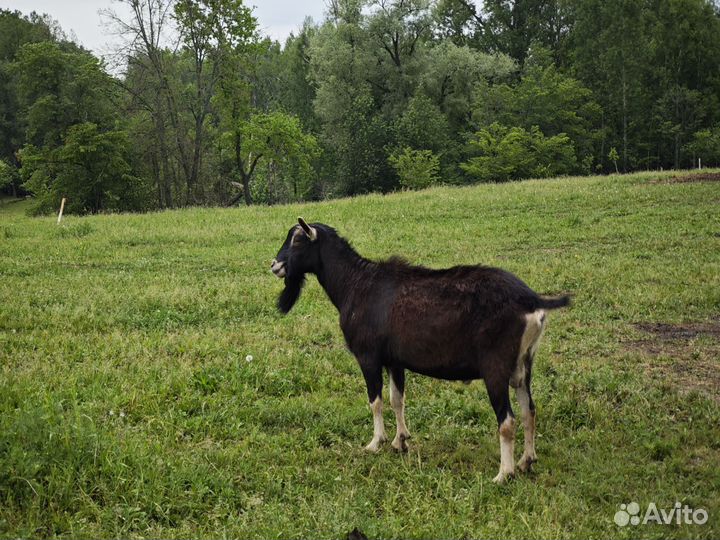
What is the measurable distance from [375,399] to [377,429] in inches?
11.8

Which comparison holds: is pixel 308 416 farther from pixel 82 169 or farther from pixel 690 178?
pixel 82 169

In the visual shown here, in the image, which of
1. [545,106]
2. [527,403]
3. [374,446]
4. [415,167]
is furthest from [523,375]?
[545,106]

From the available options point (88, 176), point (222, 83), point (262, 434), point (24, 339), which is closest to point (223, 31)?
point (222, 83)

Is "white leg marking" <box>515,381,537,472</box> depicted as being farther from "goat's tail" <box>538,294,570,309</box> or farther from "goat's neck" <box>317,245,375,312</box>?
"goat's neck" <box>317,245,375,312</box>

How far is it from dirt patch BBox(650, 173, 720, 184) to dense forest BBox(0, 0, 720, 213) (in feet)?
71.7

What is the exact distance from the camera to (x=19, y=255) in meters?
18.3

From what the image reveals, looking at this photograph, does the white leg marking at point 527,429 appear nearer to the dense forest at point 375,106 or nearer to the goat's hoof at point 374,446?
the goat's hoof at point 374,446

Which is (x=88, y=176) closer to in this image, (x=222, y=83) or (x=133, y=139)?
(x=133, y=139)

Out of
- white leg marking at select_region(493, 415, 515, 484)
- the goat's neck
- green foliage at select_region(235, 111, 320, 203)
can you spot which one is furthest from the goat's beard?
green foliage at select_region(235, 111, 320, 203)

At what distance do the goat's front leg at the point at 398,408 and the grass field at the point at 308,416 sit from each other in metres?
0.17

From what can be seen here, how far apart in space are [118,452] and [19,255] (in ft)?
50.3

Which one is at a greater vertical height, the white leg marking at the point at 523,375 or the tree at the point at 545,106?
the tree at the point at 545,106

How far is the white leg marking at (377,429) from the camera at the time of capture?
615 centimetres

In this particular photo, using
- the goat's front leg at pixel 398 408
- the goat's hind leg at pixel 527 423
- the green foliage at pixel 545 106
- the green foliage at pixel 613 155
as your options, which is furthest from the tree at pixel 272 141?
the goat's hind leg at pixel 527 423
